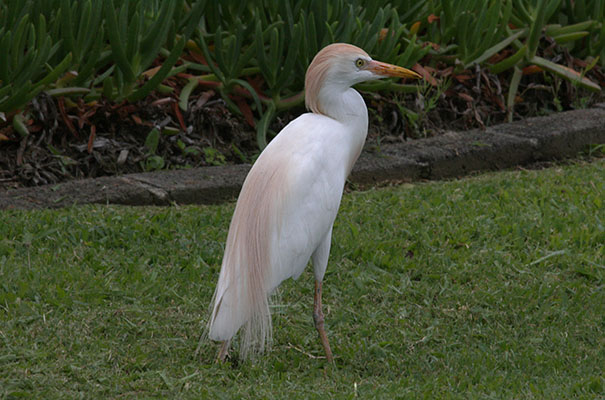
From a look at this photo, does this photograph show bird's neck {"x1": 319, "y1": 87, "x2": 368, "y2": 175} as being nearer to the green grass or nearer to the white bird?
the white bird

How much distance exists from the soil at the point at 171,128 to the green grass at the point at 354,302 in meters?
0.65

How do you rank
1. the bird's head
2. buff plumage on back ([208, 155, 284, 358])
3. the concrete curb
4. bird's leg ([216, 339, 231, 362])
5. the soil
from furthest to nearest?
the soil < the concrete curb < the bird's head < bird's leg ([216, 339, 231, 362]) < buff plumage on back ([208, 155, 284, 358])

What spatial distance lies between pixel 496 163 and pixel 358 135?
2.64 metres

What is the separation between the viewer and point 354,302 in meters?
4.20

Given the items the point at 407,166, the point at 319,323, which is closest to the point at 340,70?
the point at 319,323

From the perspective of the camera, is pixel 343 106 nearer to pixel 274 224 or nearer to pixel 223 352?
pixel 274 224

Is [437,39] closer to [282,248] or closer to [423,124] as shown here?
[423,124]

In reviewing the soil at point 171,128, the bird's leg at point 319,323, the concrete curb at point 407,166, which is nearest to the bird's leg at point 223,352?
the bird's leg at point 319,323

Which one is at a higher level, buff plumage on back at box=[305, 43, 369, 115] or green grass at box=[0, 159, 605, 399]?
buff plumage on back at box=[305, 43, 369, 115]

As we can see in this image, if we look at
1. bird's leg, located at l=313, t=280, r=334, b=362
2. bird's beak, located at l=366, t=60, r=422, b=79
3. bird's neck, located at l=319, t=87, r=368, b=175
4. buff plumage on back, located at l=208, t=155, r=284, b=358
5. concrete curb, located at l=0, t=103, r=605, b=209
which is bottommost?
concrete curb, located at l=0, t=103, r=605, b=209

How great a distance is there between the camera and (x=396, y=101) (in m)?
6.16

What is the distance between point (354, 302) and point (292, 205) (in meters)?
0.88

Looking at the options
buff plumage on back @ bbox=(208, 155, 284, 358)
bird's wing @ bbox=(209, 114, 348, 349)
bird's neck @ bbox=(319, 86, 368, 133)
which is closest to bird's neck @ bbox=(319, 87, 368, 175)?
bird's neck @ bbox=(319, 86, 368, 133)

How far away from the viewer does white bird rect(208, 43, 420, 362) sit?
11.3 ft
